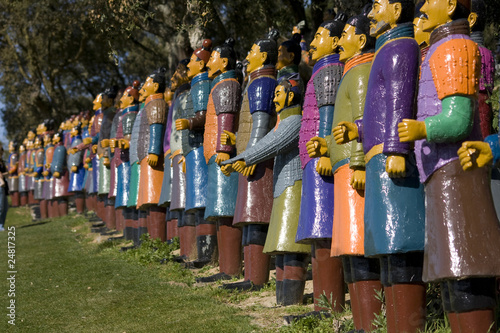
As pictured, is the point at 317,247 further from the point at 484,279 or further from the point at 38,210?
the point at 38,210

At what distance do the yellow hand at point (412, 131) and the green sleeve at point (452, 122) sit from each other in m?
0.03

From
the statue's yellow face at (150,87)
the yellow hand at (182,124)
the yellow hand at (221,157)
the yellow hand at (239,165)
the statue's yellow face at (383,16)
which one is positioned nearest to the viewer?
the statue's yellow face at (383,16)

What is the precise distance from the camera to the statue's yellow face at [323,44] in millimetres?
5387

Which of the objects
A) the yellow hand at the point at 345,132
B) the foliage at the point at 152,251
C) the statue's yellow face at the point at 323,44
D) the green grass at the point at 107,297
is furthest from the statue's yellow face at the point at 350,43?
the foliage at the point at 152,251

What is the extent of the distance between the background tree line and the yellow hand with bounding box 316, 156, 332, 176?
5577 millimetres

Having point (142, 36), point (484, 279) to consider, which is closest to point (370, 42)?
point (484, 279)

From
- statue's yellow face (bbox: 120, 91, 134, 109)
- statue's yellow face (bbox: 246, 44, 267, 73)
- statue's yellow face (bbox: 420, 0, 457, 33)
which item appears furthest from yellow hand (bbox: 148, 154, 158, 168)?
statue's yellow face (bbox: 420, 0, 457, 33)

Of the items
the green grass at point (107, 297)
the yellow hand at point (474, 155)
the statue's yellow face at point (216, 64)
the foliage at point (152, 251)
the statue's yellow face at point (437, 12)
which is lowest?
the green grass at point (107, 297)

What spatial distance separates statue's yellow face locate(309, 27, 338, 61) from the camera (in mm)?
5387

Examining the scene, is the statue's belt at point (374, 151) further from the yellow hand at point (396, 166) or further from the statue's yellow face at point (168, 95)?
the statue's yellow face at point (168, 95)

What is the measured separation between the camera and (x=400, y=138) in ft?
12.5

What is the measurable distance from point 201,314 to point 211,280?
1.34 meters

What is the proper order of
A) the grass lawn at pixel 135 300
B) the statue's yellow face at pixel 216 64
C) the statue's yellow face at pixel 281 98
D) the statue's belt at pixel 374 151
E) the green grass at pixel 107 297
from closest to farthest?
the statue's belt at pixel 374 151
the grass lawn at pixel 135 300
the green grass at pixel 107 297
the statue's yellow face at pixel 281 98
the statue's yellow face at pixel 216 64

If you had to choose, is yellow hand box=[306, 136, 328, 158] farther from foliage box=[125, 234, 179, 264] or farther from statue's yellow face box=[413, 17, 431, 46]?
foliage box=[125, 234, 179, 264]
